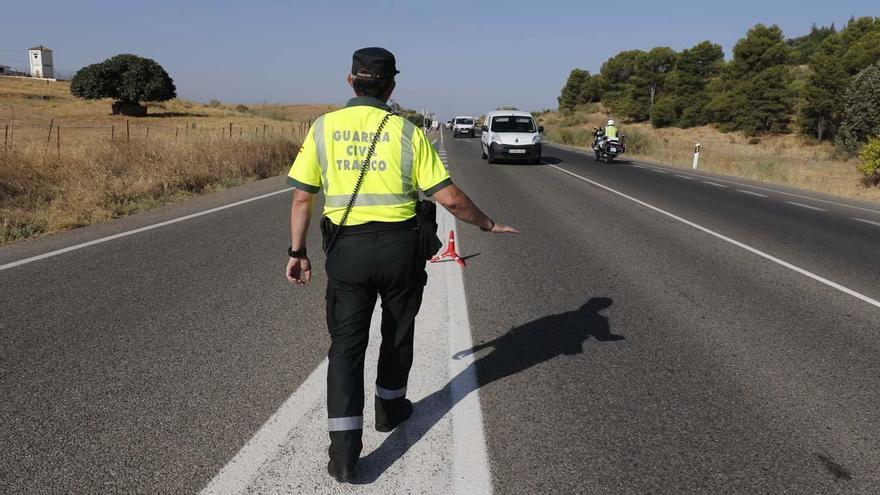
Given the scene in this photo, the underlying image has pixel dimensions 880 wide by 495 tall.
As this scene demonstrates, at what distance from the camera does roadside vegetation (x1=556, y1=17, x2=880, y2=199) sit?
31789 millimetres

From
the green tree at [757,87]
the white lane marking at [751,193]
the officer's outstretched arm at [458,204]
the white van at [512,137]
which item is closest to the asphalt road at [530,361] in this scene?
the officer's outstretched arm at [458,204]

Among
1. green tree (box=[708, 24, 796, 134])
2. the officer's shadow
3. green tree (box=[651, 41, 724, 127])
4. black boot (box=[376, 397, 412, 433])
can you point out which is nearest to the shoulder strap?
black boot (box=[376, 397, 412, 433])

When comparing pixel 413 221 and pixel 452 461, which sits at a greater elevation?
pixel 413 221

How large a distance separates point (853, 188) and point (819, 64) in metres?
31.2

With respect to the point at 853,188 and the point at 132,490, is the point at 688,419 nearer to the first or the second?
the point at 132,490

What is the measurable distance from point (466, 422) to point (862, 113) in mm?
41226

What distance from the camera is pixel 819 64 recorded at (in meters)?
45.2

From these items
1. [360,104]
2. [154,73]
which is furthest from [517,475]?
[154,73]

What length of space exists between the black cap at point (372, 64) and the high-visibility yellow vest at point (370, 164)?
11cm

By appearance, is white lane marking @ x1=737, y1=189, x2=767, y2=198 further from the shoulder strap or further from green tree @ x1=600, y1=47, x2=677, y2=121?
green tree @ x1=600, y1=47, x2=677, y2=121

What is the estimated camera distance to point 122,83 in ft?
186

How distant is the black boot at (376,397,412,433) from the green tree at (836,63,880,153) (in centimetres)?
3935

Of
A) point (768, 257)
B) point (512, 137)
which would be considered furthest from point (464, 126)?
point (768, 257)

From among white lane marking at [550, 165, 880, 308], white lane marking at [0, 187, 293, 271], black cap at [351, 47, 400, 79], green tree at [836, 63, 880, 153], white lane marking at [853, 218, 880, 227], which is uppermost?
green tree at [836, 63, 880, 153]
